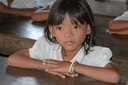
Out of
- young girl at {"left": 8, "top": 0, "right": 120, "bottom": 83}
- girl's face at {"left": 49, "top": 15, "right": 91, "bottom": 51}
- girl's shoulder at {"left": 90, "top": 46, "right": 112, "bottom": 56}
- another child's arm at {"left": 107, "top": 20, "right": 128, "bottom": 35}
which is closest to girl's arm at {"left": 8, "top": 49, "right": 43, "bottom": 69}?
young girl at {"left": 8, "top": 0, "right": 120, "bottom": 83}

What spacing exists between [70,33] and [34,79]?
0.25 meters

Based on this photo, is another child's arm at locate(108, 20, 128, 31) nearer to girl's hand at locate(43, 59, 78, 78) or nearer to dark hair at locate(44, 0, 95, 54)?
dark hair at locate(44, 0, 95, 54)

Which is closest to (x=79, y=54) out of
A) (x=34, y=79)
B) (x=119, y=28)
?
(x=34, y=79)

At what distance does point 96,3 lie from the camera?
10.3 feet

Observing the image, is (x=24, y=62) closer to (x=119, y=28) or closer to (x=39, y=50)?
(x=39, y=50)

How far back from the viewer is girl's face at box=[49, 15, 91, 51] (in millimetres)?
1265

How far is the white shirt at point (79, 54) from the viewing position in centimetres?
131

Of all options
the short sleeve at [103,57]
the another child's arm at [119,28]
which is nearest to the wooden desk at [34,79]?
the short sleeve at [103,57]

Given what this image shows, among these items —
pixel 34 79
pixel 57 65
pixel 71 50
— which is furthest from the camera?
pixel 71 50

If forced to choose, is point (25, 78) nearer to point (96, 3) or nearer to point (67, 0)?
point (67, 0)

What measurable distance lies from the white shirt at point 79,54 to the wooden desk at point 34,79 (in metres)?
0.15

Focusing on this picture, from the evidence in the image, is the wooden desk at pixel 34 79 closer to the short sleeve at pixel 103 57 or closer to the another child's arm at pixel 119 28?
the short sleeve at pixel 103 57

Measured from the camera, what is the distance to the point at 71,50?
4.43 ft

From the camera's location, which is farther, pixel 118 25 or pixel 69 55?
pixel 118 25
